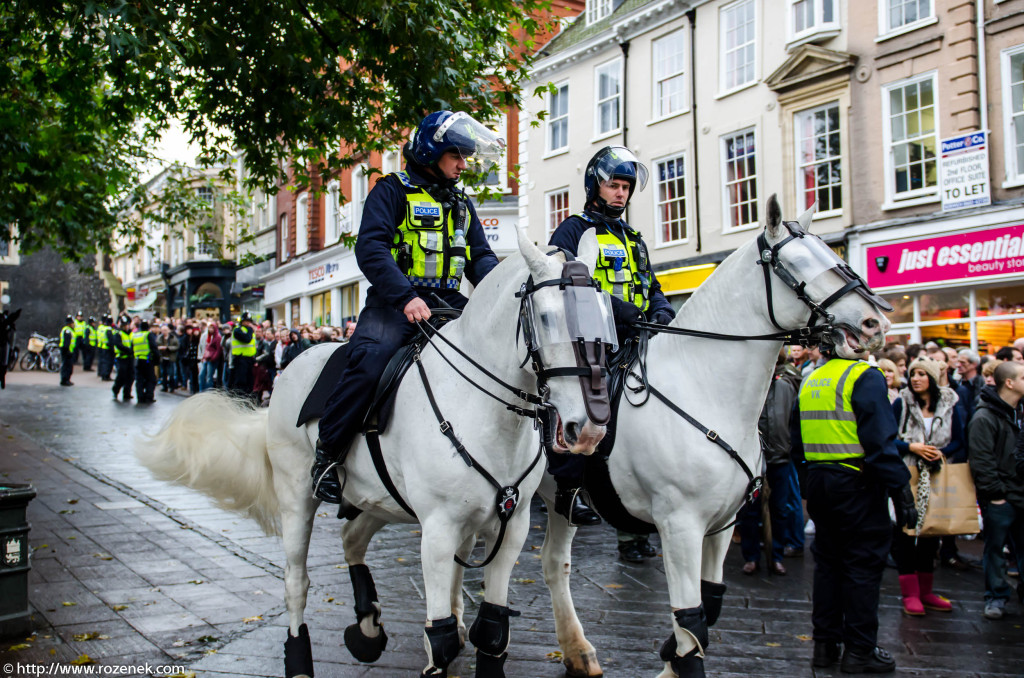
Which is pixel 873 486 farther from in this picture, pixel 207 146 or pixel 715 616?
pixel 207 146

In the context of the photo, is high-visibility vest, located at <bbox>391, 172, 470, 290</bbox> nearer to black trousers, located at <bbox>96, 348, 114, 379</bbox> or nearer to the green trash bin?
the green trash bin

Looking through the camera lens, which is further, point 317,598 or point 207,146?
point 207,146

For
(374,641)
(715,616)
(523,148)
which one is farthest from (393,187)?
(523,148)

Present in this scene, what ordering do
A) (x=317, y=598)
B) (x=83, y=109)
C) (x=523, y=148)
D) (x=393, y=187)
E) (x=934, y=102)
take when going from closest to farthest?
(x=393, y=187) < (x=317, y=598) < (x=83, y=109) < (x=934, y=102) < (x=523, y=148)

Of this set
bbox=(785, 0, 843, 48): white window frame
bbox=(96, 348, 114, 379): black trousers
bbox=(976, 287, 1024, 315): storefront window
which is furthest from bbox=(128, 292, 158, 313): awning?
bbox=(976, 287, 1024, 315): storefront window

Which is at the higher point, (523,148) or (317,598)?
(523,148)

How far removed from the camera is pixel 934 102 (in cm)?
1595

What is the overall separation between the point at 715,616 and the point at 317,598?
303 cm

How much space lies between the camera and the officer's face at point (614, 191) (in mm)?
5129

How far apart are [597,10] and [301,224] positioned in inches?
668

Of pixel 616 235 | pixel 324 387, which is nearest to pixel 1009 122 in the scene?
pixel 616 235

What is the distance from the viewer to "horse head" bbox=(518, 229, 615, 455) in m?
3.01

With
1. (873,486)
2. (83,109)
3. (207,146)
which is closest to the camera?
(873,486)

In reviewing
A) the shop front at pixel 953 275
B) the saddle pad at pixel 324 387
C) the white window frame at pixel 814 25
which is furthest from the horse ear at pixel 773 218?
the white window frame at pixel 814 25
